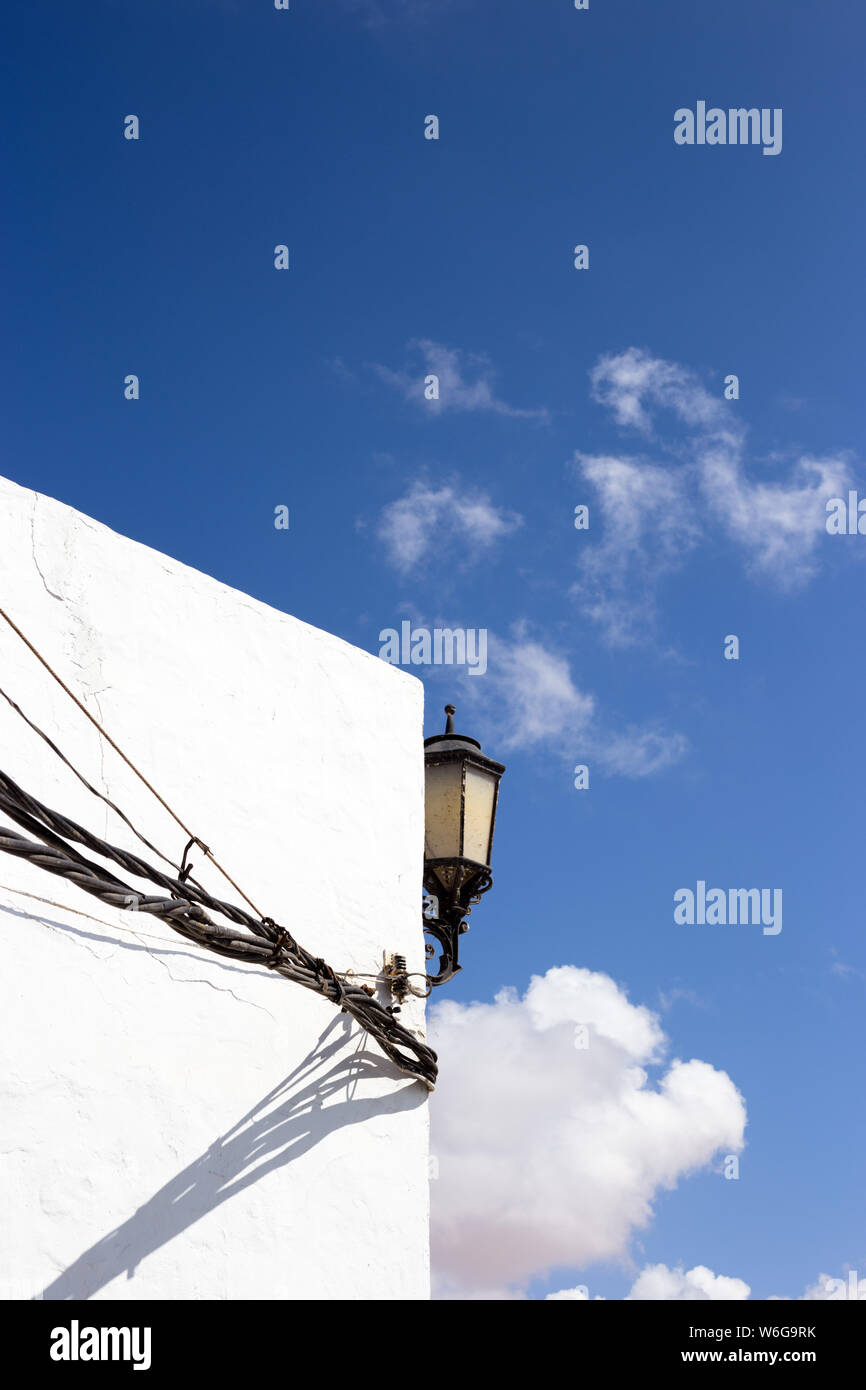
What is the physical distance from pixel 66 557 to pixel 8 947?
1.47m

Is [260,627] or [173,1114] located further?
[260,627]

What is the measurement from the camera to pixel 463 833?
5.78m

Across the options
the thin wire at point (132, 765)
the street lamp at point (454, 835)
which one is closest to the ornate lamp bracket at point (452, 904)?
the street lamp at point (454, 835)

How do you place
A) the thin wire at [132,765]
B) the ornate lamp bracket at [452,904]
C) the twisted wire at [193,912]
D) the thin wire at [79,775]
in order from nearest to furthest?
the twisted wire at [193,912] → the thin wire at [79,775] → the thin wire at [132,765] → the ornate lamp bracket at [452,904]

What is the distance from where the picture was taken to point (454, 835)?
5793mm

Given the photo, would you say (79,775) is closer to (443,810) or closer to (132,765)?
(132,765)

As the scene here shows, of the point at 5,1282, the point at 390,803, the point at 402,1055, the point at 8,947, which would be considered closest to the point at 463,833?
the point at 390,803

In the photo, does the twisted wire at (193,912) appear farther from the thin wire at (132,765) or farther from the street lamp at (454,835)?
the street lamp at (454,835)

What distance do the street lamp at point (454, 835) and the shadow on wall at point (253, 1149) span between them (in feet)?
2.02

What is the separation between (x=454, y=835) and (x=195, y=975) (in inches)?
61.2

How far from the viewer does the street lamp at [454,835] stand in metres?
5.76

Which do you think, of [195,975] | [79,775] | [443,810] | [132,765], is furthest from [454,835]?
[79,775]

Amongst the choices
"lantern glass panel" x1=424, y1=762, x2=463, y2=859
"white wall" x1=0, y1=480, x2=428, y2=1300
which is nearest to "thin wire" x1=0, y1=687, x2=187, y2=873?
"white wall" x1=0, y1=480, x2=428, y2=1300
